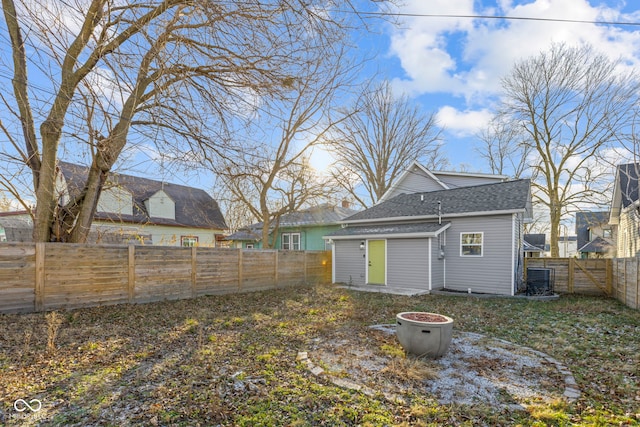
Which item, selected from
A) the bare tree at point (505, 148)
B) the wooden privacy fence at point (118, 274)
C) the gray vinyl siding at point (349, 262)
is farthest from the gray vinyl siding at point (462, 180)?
the wooden privacy fence at point (118, 274)

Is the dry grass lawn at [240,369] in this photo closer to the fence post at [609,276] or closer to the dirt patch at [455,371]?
the dirt patch at [455,371]

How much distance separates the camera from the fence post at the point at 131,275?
8.00 m

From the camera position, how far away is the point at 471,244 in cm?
1191

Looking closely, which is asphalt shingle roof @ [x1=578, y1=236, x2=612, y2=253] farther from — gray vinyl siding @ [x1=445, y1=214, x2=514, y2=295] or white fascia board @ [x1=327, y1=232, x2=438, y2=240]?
white fascia board @ [x1=327, y1=232, x2=438, y2=240]

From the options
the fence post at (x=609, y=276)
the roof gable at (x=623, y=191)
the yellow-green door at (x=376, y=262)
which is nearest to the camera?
the fence post at (x=609, y=276)

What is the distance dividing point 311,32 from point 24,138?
5812 mm

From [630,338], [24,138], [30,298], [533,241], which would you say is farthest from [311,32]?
[533,241]

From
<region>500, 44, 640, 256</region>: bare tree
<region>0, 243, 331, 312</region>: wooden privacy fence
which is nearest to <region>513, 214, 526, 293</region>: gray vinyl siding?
<region>0, 243, 331, 312</region>: wooden privacy fence

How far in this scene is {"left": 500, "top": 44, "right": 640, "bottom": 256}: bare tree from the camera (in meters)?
17.2

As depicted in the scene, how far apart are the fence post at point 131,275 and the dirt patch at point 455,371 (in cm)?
514

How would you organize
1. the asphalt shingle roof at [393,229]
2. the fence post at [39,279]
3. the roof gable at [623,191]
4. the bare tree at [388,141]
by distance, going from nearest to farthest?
the fence post at [39,279], the asphalt shingle roof at [393,229], the roof gable at [623,191], the bare tree at [388,141]

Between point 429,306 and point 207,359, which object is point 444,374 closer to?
point 207,359

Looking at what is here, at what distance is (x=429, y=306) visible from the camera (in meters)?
9.11

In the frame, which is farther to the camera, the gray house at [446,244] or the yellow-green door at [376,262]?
the yellow-green door at [376,262]
